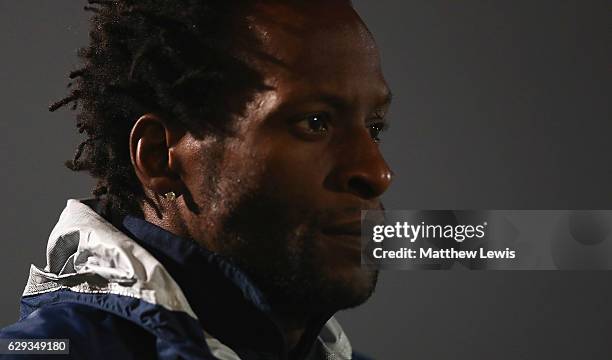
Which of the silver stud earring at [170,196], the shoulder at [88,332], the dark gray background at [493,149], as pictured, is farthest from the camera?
the dark gray background at [493,149]

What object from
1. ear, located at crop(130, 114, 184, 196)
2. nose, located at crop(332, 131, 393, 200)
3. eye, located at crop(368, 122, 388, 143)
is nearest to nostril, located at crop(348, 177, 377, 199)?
nose, located at crop(332, 131, 393, 200)

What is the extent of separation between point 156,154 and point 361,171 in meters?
0.25

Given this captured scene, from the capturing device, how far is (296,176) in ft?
3.21

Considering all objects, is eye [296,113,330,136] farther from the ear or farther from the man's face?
the ear

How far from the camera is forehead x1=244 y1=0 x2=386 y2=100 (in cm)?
100

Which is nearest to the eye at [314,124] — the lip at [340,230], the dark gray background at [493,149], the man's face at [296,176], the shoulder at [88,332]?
the man's face at [296,176]

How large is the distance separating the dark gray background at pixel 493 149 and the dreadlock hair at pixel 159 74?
34.5 inches

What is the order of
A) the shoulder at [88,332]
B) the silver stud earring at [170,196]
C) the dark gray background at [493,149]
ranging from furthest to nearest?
1. the dark gray background at [493,149]
2. the silver stud earring at [170,196]
3. the shoulder at [88,332]

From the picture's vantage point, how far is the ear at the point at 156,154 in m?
1.04

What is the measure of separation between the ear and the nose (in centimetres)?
19

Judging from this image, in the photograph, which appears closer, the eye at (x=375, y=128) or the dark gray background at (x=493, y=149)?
the eye at (x=375, y=128)

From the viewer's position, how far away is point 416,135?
6.91 feet

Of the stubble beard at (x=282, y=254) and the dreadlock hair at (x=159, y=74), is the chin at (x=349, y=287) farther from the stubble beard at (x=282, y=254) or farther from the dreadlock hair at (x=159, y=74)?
the dreadlock hair at (x=159, y=74)

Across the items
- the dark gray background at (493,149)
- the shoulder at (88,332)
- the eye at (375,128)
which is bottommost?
the shoulder at (88,332)
